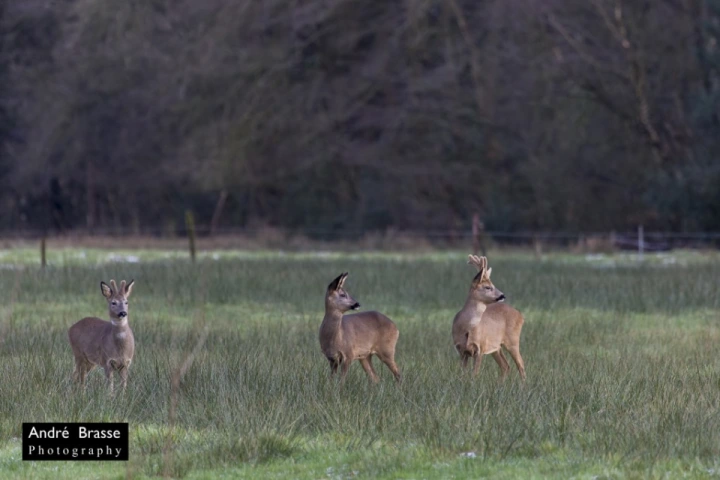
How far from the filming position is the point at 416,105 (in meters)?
43.7

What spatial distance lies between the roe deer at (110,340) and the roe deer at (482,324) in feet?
9.55

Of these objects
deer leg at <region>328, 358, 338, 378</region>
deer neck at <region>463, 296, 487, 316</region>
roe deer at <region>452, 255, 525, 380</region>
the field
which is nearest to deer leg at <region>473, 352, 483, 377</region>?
roe deer at <region>452, 255, 525, 380</region>

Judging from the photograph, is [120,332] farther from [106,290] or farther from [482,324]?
[482,324]

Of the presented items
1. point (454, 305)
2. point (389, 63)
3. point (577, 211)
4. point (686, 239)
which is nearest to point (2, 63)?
point (389, 63)

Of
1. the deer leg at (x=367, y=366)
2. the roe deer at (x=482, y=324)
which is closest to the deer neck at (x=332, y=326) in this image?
the deer leg at (x=367, y=366)

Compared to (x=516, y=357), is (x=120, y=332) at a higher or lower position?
higher

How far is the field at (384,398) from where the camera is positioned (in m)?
8.23

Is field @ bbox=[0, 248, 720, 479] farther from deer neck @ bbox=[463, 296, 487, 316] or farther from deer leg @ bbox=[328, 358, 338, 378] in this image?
deer neck @ bbox=[463, 296, 487, 316]

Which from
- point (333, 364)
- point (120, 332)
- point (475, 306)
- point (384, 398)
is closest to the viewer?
point (384, 398)

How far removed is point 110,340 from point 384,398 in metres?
2.60

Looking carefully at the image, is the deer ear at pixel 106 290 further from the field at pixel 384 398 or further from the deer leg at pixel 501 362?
the deer leg at pixel 501 362

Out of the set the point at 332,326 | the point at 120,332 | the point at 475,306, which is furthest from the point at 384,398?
the point at 120,332

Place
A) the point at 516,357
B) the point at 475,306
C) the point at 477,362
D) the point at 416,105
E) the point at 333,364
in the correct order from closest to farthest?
the point at 333,364
the point at 477,362
the point at 475,306
the point at 516,357
the point at 416,105

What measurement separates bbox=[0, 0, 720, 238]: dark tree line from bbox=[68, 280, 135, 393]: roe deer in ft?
93.6
